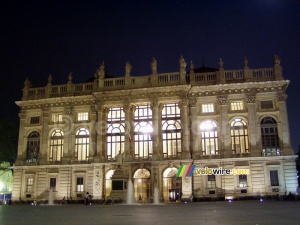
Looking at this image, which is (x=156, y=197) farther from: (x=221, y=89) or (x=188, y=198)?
(x=221, y=89)

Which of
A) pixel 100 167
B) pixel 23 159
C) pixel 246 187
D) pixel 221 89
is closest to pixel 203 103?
pixel 221 89

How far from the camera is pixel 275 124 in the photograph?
4562cm

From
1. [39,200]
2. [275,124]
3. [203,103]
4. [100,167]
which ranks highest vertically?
[203,103]

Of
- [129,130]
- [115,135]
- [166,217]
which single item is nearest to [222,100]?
[129,130]

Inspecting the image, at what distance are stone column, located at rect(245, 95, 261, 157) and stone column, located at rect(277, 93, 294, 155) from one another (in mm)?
3023

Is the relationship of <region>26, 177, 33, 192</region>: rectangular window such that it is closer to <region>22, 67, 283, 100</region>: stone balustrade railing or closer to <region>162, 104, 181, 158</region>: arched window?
<region>22, 67, 283, 100</region>: stone balustrade railing

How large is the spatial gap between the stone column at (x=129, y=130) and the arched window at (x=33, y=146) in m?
14.3

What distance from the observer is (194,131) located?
4700 centimetres

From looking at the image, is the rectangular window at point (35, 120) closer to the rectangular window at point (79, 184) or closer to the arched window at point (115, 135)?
the rectangular window at point (79, 184)

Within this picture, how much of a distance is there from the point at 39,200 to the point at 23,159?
22.3 ft

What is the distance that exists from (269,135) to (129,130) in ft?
60.5

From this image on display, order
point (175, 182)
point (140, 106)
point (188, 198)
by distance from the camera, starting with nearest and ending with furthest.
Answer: point (188, 198) < point (175, 182) < point (140, 106)

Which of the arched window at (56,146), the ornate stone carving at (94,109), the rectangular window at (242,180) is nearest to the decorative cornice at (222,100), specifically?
the rectangular window at (242,180)

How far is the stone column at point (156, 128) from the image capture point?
46.3 m
